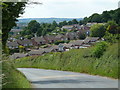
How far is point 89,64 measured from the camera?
28641mm

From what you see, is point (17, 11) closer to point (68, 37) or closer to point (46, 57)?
point (46, 57)

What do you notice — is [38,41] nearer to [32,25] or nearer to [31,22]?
[32,25]

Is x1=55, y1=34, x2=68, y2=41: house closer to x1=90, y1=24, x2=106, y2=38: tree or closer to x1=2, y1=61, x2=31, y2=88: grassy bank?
x1=90, y1=24, x2=106, y2=38: tree

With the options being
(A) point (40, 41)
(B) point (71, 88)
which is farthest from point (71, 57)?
(A) point (40, 41)

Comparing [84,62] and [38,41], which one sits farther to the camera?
[38,41]

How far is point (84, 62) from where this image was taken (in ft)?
98.4

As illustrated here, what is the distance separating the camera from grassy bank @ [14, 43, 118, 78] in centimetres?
2463

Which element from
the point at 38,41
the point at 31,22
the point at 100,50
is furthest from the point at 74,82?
the point at 38,41

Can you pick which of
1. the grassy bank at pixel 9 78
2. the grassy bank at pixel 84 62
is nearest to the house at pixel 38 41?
the grassy bank at pixel 84 62

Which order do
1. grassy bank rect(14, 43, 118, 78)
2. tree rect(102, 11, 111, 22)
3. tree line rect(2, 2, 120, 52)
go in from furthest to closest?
tree rect(102, 11, 111, 22) < grassy bank rect(14, 43, 118, 78) < tree line rect(2, 2, 120, 52)

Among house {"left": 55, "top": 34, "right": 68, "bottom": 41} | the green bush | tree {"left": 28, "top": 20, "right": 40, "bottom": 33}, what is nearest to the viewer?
the green bush

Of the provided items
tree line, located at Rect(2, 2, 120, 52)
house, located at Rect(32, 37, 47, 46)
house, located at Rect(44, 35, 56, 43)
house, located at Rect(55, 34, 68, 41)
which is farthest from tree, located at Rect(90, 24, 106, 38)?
house, located at Rect(55, 34, 68, 41)

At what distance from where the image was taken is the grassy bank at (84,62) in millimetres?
24634

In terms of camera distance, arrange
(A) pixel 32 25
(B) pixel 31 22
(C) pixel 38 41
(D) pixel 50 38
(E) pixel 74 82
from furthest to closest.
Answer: (D) pixel 50 38, (C) pixel 38 41, (A) pixel 32 25, (B) pixel 31 22, (E) pixel 74 82
